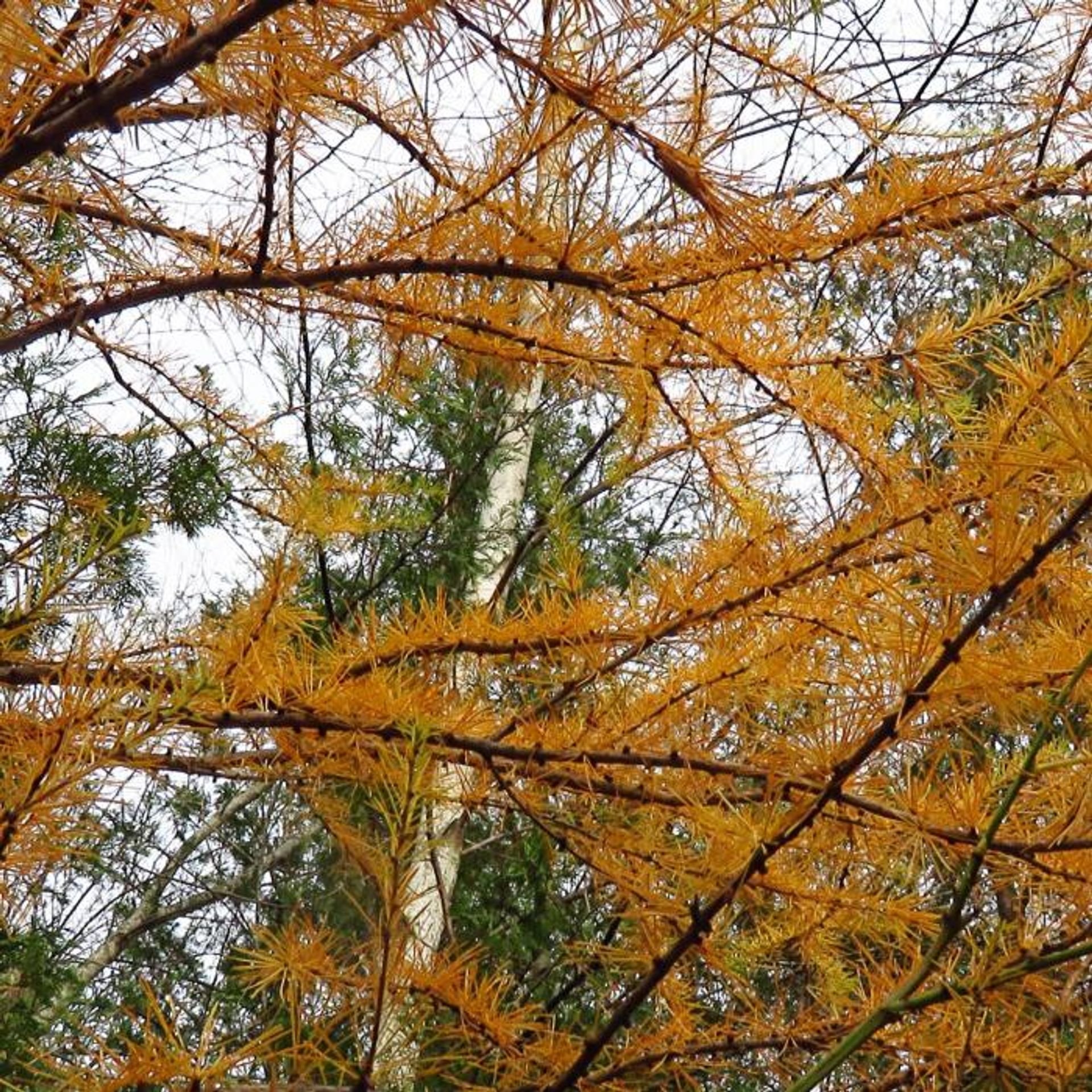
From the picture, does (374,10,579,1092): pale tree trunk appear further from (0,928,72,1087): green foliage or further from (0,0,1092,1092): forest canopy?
(0,928,72,1087): green foliage

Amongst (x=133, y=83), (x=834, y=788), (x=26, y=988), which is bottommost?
(x=834, y=788)

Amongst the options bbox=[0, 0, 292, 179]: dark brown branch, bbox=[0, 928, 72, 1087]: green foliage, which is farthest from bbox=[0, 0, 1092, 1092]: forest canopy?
bbox=[0, 928, 72, 1087]: green foliage

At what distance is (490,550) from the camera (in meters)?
2.51

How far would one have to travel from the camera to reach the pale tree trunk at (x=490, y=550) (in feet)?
4.16

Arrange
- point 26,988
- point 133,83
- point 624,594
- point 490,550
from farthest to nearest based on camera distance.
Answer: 1. point 490,550
2. point 26,988
3. point 624,594
4. point 133,83

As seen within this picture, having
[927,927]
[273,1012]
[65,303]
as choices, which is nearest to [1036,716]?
[927,927]

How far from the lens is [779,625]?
1161 millimetres

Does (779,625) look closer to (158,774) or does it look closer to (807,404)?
(807,404)

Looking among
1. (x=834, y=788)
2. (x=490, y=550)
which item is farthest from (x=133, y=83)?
(x=490, y=550)

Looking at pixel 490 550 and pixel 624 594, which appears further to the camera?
pixel 490 550

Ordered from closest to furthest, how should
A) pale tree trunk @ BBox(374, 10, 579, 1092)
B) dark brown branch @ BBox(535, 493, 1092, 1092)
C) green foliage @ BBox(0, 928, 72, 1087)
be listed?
dark brown branch @ BBox(535, 493, 1092, 1092)
pale tree trunk @ BBox(374, 10, 579, 1092)
green foliage @ BBox(0, 928, 72, 1087)

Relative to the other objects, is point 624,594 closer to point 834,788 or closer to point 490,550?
point 834,788

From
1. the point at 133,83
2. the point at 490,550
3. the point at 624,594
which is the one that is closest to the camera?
the point at 133,83

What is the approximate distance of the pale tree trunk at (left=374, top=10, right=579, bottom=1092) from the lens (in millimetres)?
1269
